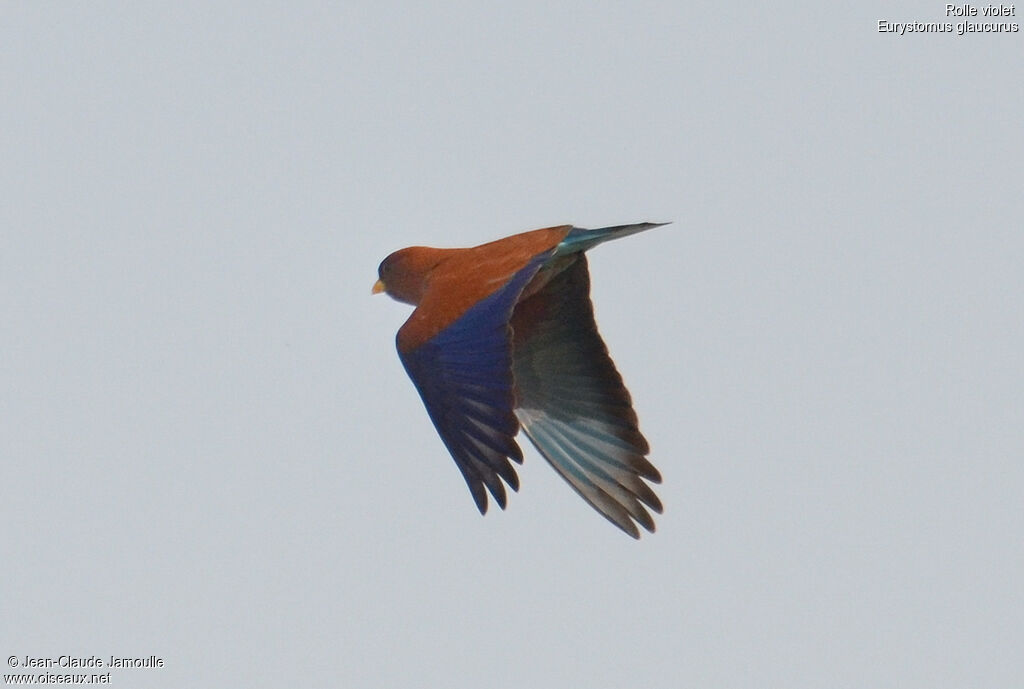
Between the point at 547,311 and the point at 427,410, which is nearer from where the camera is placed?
the point at 427,410

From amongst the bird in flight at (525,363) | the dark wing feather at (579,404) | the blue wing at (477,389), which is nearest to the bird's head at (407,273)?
the bird in flight at (525,363)

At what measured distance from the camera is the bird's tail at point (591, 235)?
431 inches

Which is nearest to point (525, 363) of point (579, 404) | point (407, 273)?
point (579, 404)

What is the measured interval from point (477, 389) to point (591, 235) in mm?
1616

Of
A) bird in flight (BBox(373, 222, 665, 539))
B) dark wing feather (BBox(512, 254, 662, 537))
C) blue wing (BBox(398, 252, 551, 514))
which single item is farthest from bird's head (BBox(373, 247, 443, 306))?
blue wing (BBox(398, 252, 551, 514))

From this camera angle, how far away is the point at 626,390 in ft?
37.6

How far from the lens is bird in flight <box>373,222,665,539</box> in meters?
9.81

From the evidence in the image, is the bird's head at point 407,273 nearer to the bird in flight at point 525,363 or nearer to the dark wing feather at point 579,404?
the bird in flight at point 525,363

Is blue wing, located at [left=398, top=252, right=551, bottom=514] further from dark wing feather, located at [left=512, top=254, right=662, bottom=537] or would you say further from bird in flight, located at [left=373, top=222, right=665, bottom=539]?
dark wing feather, located at [left=512, top=254, right=662, bottom=537]

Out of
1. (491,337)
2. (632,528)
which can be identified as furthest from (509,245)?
(632,528)

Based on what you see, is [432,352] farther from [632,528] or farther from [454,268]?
[632,528]

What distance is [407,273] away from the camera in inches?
462

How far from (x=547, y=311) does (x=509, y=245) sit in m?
0.78

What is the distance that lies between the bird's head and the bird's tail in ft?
2.99
